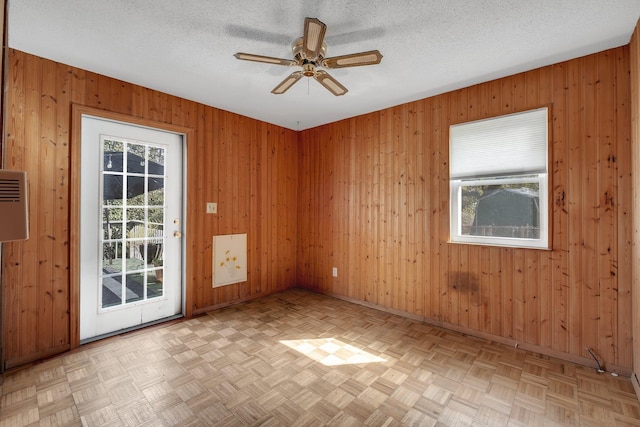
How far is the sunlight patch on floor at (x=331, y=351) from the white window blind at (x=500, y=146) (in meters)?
1.96

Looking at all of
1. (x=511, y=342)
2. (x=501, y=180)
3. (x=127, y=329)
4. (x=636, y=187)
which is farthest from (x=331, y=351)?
(x=636, y=187)

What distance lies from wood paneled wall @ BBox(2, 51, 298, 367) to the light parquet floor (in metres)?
0.50

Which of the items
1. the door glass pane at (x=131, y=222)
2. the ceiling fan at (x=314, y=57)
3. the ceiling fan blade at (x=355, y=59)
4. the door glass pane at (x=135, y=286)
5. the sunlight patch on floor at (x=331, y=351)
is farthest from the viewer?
the door glass pane at (x=135, y=286)

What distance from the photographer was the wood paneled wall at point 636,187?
1.98m

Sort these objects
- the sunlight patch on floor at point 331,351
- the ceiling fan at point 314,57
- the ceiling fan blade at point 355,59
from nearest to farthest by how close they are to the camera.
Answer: the ceiling fan at point 314,57 < the ceiling fan blade at point 355,59 < the sunlight patch on floor at point 331,351

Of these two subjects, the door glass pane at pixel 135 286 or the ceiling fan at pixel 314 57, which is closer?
the ceiling fan at pixel 314 57

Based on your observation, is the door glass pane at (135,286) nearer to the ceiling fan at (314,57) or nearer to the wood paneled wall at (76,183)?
the wood paneled wall at (76,183)

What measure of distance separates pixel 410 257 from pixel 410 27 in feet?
7.44

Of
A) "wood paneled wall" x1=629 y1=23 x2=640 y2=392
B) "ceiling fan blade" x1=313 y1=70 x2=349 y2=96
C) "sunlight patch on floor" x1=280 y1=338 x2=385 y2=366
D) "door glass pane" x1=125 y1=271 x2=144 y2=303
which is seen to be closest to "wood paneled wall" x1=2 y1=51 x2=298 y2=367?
"door glass pane" x1=125 y1=271 x2=144 y2=303

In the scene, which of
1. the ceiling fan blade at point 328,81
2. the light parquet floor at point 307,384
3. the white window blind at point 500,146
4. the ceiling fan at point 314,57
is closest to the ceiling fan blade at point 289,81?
the ceiling fan at point 314,57

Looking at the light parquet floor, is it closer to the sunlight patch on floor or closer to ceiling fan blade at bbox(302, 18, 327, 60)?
the sunlight patch on floor

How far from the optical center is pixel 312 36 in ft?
5.68

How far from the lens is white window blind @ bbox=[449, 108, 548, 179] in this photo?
2551 mm

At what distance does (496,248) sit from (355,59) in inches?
83.9
